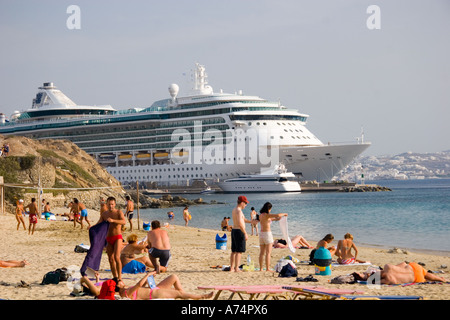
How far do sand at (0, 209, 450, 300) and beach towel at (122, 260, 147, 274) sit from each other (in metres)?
0.23

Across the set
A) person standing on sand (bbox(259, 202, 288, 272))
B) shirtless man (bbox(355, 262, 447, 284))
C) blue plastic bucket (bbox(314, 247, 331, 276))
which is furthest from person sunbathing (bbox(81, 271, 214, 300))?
blue plastic bucket (bbox(314, 247, 331, 276))

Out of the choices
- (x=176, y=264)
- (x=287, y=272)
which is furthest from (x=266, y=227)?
(x=176, y=264)

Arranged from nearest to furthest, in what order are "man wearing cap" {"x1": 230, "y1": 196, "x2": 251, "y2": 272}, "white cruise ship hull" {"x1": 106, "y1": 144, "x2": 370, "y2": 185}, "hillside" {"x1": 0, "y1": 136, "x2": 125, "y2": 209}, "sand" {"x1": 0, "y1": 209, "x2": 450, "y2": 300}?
1. "sand" {"x1": 0, "y1": 209, "x2": 450, "y2": 300}
2. "man wearing cap" {"x1": 230, "y1": 196, "x2": 251, "y2": 272}
3. "hillside" {"x1": 0, "y1": 136, "x2": 125, "y2": 209}
4. "white cruise ship hull" {"x1": 106, "y1": 144, "x2": 370, "y2": 185}

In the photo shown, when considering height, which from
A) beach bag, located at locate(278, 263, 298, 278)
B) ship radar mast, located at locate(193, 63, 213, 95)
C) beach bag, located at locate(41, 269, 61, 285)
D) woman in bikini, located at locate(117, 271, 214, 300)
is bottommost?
beach bag, located at locate(278, 263, 298, 278)

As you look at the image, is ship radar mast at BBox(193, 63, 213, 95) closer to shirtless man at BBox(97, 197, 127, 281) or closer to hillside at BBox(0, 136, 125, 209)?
hillside at BBox(0, 136, 125, 209)

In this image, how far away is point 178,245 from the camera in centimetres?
1625

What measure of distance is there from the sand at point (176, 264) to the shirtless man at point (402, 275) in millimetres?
133

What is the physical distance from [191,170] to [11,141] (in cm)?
2859

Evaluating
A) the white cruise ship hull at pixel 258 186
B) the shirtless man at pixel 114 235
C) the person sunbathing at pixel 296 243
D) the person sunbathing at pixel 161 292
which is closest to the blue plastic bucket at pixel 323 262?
the shirtless man at pixel 114 235

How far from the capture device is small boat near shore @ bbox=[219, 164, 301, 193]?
60250 millimetres

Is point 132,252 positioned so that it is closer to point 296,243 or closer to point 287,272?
point 287,272

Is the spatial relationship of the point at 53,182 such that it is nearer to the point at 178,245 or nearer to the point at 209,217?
the point at 209,217

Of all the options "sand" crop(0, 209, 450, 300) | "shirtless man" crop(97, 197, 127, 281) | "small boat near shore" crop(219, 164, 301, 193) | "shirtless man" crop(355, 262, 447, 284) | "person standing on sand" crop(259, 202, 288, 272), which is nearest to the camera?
"sand" crop(0, 209, 450, 300)
